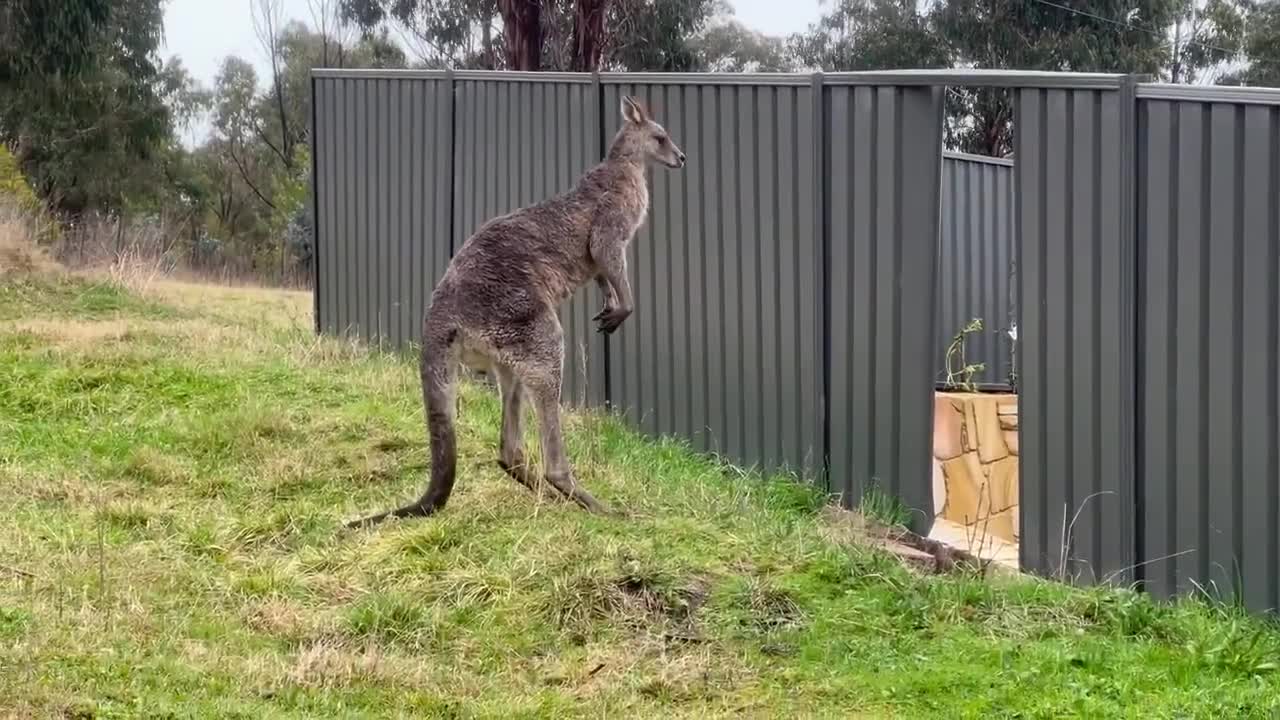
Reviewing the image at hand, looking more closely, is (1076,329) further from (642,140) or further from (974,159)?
(974,159)

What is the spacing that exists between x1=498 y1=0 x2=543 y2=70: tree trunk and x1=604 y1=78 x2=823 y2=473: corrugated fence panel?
16.1 meters

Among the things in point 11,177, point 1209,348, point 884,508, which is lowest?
point 884,508

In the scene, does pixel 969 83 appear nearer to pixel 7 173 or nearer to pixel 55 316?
pixel 55 316

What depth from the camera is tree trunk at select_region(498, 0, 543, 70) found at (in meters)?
27.5

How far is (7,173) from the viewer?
32625 millimetres

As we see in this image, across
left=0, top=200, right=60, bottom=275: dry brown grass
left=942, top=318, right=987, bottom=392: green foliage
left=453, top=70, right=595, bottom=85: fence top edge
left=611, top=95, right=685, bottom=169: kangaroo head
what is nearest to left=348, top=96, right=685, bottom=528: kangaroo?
left=611, top=95, right=685, bottom=169: kangaroo head

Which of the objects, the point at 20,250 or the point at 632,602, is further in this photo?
the point at 20,250

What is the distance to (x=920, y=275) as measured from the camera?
30.5 ft

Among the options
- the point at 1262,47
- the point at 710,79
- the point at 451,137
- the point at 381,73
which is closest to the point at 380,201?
the point at 381,73

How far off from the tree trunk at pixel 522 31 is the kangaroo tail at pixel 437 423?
19376mm

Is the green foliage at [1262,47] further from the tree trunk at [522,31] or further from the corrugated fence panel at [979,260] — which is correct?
the corrugated fence panel at [979,260]

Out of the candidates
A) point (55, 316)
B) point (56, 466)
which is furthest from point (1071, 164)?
point (55, 316)

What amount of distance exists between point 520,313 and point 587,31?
62.8ft

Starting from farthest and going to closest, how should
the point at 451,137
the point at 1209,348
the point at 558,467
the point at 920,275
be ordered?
the point at 451,137 < the point at 920,275 < the point at 558,467 < the point at 1209,348
